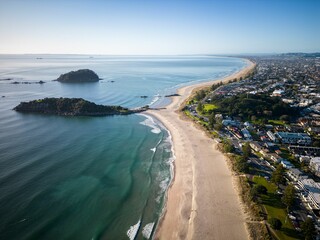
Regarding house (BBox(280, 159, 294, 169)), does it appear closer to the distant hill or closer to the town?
the town

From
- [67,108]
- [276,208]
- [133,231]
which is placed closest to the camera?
[133,231]

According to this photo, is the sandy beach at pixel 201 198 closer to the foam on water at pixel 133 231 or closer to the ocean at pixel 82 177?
the ocean at pixel 82 177

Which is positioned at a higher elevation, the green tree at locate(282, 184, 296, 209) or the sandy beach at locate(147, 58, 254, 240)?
the green tree at locate(282, 184, 296, 209)

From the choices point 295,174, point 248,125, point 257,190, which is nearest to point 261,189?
point 257,190

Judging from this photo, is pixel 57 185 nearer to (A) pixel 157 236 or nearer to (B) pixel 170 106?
(A) pixel 157 236

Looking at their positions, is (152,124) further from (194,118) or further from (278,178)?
(278,178)

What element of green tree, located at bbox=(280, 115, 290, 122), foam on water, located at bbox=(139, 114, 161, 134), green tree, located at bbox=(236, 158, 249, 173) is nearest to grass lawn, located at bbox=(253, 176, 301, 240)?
green tree, located at bbox=(236, 158, 249, 173)
